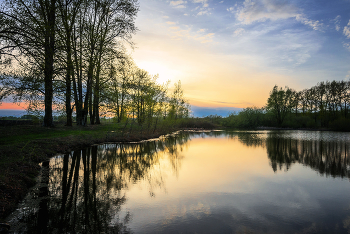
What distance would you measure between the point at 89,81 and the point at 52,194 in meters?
14.7

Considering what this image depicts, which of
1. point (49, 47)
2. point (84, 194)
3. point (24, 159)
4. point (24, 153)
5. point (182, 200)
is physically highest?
point (49, 47)

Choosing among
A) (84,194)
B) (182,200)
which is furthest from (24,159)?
(182,200)

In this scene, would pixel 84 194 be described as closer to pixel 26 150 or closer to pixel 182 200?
pixel 182 200

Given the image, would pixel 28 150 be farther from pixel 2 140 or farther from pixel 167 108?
pixel 167 108

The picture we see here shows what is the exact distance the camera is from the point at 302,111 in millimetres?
64500

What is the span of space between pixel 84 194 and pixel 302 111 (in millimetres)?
73946

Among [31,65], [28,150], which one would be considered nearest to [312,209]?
[28,150]

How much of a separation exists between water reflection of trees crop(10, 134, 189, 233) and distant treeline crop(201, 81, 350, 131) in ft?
171

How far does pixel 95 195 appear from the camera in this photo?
6156 millimetres

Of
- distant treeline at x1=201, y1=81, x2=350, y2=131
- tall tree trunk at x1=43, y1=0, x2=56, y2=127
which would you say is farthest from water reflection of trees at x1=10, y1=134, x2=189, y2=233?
distant treeline at x1=201, y1=81, x2=350, y2=131

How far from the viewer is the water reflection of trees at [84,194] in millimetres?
4367

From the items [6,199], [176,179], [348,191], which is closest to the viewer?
[6,199]

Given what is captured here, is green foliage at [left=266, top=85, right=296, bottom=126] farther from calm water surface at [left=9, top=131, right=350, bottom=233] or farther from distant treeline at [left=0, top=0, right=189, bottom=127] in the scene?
calm water surface at [left=9, top=131, right=350, bottom=233]

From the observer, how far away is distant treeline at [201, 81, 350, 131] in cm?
4812
